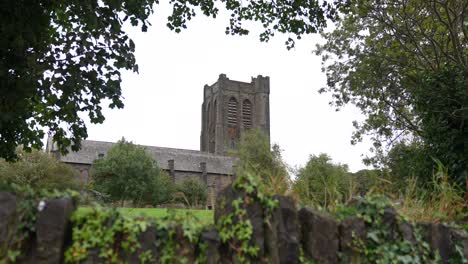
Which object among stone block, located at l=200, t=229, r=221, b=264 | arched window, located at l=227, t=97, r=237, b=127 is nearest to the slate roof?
arched window, located at l=227, t=97, r=237, b=127

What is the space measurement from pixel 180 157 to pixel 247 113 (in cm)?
1974

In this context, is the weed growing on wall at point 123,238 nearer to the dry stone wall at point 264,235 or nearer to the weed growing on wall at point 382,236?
the dry stone wall at point 264,235

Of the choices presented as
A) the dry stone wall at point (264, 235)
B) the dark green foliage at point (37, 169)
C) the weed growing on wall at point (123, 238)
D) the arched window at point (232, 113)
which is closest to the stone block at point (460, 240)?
the dry stone wall at point (264, 235)

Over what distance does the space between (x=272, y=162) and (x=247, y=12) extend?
8.53 m

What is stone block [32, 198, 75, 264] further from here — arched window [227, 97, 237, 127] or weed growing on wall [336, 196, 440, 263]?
arched window [227, 97, 237, 127]

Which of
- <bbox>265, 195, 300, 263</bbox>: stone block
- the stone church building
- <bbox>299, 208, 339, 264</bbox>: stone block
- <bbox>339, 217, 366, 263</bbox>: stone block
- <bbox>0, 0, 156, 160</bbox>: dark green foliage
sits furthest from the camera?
the stone church building

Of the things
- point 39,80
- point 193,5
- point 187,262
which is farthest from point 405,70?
point 187,262

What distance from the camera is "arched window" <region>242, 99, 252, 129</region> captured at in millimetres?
87438

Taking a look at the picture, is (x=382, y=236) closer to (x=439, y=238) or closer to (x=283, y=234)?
(x=439, y=238)

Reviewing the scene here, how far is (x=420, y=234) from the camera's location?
4.88 meters

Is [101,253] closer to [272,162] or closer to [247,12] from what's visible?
[272,162]

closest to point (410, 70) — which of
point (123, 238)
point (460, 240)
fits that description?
point (460, 240)

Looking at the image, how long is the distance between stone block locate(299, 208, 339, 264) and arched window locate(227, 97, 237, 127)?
3197 inches

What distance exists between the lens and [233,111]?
87.2m
